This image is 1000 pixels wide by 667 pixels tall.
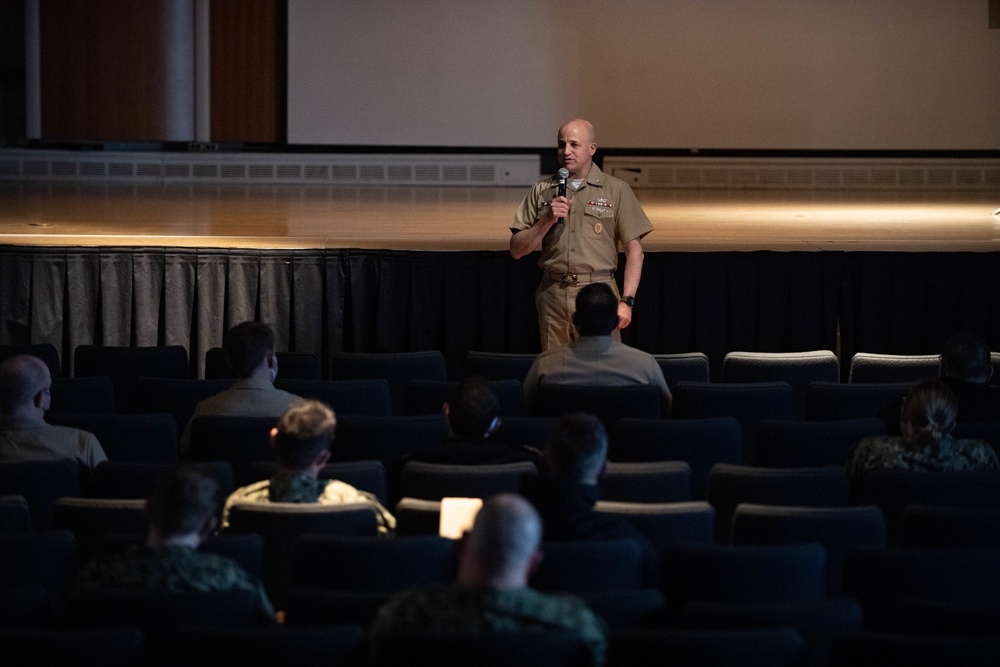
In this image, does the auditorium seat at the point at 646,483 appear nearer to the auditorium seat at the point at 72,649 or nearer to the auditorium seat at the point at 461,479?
the auditorium seat at the point at 461,479

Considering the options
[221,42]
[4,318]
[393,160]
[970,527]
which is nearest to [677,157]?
[393,160]

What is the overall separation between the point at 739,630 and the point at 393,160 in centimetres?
1171

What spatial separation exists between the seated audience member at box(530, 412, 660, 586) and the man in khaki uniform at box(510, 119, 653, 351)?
2.79 metres

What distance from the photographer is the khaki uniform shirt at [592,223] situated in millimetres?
6180

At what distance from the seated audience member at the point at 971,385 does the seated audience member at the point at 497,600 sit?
2.63 meters

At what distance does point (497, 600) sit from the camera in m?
2.43

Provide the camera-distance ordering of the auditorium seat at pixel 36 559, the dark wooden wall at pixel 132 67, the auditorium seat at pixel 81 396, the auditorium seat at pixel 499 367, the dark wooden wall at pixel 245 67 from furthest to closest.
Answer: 1. the dark wooden wall at pixel 245 67
2. the dark wooden wall at pixel 132 67
3. the auditorium seat at pixel 499 367
4. the auditorium seat at pixel 81 396
5. the auditorium seat at pixel 36 559

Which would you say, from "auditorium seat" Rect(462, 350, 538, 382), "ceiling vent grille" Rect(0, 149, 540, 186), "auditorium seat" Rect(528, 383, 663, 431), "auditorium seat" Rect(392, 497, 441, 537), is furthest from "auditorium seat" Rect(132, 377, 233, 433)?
"ceiling vent grille" Rect(0, 149, 540, 186)

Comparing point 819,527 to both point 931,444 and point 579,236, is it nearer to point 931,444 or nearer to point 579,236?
point 931,444

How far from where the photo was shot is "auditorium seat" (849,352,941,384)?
5785mm

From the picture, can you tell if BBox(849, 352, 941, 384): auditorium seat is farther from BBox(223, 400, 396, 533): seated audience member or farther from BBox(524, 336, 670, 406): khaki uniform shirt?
BBox(223, 400, 396, 533): seated audience member

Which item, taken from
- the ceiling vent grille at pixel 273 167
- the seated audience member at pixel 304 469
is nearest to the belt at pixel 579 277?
the seated audience member at pixel 304 469

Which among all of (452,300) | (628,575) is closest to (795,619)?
(628,575)

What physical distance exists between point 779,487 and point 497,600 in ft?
4.90
